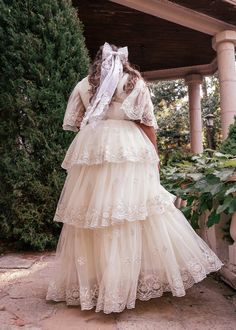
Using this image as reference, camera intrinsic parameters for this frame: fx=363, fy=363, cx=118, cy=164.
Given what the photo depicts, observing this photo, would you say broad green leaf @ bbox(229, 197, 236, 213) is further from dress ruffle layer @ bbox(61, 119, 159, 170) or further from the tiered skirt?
dress ruffle layer @ bbox(61, 119, 159, 170)

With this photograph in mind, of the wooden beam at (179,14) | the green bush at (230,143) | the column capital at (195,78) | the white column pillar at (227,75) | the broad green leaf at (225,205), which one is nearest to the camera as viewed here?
the broad green leaf at (225,205)

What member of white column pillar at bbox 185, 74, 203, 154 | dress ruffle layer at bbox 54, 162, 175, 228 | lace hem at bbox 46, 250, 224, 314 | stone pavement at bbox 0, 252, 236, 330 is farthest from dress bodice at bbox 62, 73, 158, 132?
white column pillar at bbox 185, 74, 203, 154

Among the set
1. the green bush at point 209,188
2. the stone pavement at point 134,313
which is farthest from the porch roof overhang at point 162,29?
the stone pavement at point 134,313

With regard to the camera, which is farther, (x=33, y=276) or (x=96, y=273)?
(x=33, y=276)

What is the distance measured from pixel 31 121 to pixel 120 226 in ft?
7.04

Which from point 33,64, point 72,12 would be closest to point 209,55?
point 72,12

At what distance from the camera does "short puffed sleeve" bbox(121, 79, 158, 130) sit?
2348 mm

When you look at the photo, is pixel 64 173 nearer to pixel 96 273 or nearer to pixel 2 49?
pixel 2 49

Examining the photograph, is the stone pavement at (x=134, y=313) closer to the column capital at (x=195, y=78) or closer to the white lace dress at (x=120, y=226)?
the white lace dress at (x=120, y=226)

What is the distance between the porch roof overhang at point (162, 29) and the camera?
24.3 feet

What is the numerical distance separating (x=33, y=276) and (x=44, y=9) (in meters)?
2.84

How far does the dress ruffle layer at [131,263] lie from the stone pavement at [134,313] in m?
0.08

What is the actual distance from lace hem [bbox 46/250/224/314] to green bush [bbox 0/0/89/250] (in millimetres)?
1731

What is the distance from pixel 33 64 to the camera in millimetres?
3951
